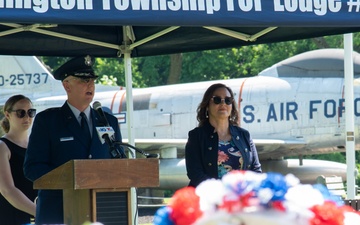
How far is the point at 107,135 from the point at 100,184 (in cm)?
75

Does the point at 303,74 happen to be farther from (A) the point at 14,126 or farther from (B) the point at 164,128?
(A) the point at 14,126

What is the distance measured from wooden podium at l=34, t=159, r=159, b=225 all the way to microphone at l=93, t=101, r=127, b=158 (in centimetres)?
42

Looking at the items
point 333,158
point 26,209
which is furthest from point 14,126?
point 333,158

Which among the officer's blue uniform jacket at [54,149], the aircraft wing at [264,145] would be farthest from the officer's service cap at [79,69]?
the aircraft wing at [264,145]

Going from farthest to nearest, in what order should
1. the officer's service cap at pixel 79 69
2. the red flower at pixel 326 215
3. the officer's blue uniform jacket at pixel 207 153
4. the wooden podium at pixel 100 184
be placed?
1. the officer's blue uniform jacket at pixel 207 153
2. the officer's service cap at pixel 79 69
3. the wooden podium at pixel 100 184
4. the red flower at pixel 326 215

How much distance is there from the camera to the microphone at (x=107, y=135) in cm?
474

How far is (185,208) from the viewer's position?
2.03 metres

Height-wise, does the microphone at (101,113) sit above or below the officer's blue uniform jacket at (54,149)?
above

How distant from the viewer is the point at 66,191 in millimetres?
4301

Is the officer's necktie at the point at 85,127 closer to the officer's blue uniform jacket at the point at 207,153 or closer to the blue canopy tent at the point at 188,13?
the blue canopy tent at the point at 188,13

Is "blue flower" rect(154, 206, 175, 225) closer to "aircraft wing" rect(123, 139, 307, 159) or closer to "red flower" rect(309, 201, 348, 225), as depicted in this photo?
"red flower" rect(309, 201, 348, 225)

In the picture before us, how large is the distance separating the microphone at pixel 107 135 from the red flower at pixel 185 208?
2.61 m

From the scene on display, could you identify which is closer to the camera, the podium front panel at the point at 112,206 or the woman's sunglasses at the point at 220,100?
the podium front panel at the point at 112,206

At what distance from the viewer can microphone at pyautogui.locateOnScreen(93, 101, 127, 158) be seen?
4736 mm
